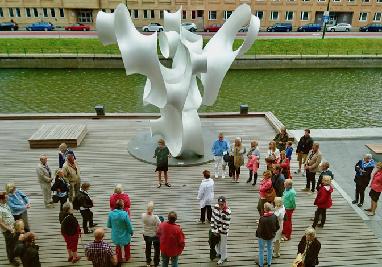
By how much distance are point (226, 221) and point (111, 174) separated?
5.61 m

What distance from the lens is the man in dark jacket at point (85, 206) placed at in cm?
846

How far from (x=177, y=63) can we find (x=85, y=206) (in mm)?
6632

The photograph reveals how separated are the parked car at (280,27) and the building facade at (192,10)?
2671mm

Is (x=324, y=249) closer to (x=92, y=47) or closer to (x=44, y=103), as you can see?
(x=44, y=103)

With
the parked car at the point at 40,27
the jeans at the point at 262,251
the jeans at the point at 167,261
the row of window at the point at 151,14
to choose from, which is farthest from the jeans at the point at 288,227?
the row of window at the point at 151,14

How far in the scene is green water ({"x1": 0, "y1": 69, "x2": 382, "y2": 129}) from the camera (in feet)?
76.0

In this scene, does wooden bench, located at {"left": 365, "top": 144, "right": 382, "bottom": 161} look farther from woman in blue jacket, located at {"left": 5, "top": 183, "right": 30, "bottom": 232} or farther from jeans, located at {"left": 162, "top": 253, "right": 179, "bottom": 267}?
woman in blue jacket, located at {"left": 5, "top": 183, "right": 30, "bottom": 232}

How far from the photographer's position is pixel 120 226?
25.1 ft

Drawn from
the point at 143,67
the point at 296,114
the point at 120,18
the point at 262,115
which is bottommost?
the point at 296,114

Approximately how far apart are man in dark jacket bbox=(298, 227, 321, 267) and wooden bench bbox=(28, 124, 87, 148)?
31.0ft

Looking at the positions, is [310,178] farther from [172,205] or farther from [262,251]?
[172,205]

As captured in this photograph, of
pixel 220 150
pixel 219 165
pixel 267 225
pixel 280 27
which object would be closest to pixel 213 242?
pixel 267 225

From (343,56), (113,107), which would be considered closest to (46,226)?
(113,107)

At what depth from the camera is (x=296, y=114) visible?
2302 cm
